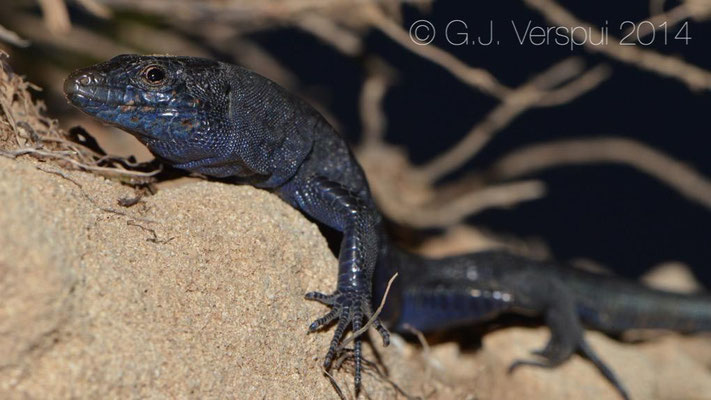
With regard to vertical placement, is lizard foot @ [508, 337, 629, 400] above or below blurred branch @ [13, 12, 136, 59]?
above

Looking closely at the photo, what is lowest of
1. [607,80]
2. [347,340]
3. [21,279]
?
[21,279]

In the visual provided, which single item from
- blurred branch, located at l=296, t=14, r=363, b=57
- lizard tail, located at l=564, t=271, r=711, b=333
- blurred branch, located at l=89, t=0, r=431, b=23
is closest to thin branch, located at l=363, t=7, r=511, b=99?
blurred branch, located at l=89, t=0, r=431, b=23

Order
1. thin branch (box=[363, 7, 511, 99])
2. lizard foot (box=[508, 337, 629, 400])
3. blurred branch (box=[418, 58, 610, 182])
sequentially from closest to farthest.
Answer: lizard foot (box=[508, 337, 629, 400]) → thin branch (box=[363, 7, 511, 99]) → blurred branch (box=[418, 58, 610, 182])

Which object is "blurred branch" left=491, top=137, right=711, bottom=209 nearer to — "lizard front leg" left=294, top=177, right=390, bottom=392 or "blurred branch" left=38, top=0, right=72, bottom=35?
"lizard front leg" left=294, top=177, right=390, bottom=392

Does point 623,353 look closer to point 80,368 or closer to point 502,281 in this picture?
point 502,281

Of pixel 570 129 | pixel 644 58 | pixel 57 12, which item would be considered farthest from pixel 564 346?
pixel 570 129

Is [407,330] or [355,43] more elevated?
[355,43]

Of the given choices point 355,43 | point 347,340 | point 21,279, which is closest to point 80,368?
point 21,279
